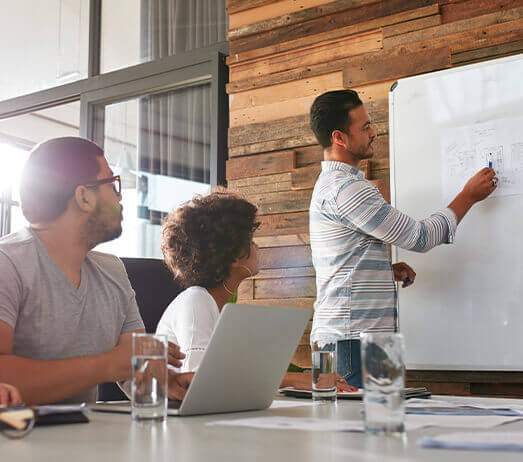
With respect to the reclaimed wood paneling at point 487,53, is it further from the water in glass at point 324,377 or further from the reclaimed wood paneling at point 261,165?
the water in glass at point 324,377

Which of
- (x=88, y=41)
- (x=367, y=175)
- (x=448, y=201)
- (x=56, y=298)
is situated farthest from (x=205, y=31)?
(x=56, y=298)

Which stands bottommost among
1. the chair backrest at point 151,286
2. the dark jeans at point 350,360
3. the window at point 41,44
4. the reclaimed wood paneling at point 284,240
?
the dark jeans at point 350,360

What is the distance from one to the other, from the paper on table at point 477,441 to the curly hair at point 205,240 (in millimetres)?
1007

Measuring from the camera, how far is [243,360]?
94cm

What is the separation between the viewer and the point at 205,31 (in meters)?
3.58

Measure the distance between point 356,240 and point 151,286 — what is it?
0.75 metres

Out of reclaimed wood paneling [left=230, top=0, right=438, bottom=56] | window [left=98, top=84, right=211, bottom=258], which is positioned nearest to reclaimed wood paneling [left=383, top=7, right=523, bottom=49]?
reclaimed wood paneling [left=230, top=0, right=438, bottom=56]

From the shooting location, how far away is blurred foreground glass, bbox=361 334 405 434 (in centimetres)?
68

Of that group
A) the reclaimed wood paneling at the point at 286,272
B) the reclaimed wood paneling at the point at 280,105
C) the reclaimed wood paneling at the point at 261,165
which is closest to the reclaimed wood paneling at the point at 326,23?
the reclaimed wood paneling at the point at 280,105

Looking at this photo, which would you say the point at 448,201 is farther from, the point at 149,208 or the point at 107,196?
the point at 149,208

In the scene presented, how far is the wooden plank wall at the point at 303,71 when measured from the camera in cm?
266

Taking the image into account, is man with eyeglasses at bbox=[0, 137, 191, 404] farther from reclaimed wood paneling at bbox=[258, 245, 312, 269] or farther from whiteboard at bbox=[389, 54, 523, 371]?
reclaimed wood paneling at bbox=[258, 245, 312, 269]

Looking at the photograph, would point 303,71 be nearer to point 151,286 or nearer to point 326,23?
point 326,23

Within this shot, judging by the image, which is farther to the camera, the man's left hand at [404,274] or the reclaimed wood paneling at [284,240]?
the reclaimed wood paneling at [284,240]
